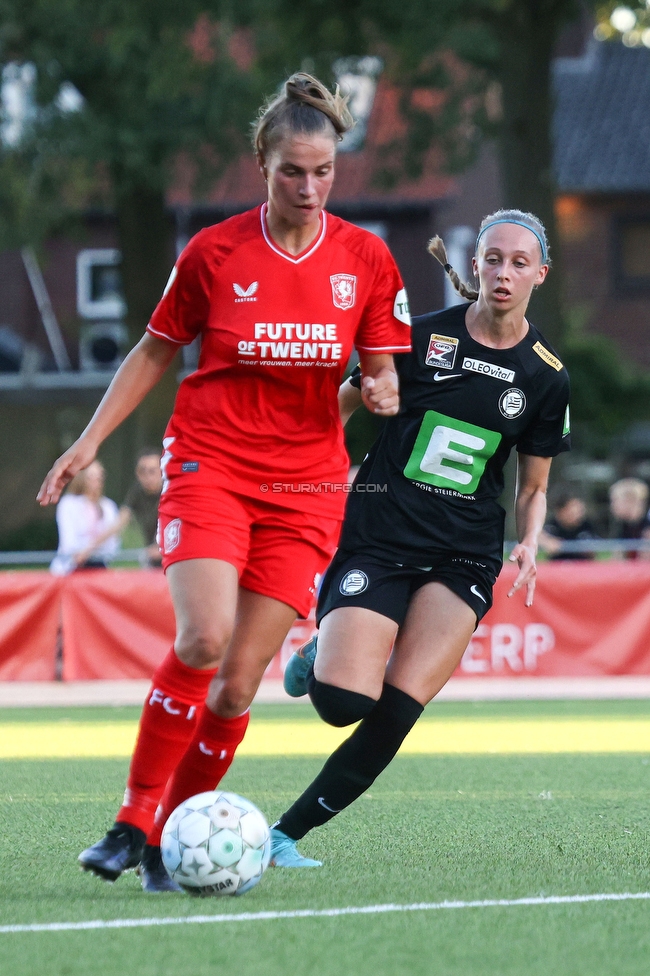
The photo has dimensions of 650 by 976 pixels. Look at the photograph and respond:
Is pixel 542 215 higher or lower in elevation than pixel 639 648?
→ higher

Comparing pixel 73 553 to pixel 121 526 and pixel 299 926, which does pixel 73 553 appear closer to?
pixel 121 526

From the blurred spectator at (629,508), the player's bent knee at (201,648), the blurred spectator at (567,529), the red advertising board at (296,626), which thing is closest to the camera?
the player's bent knee at (201,648)

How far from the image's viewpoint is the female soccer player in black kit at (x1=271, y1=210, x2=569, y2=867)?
5.13 metres

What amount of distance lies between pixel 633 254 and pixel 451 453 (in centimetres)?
3247

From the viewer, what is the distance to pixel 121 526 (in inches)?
544

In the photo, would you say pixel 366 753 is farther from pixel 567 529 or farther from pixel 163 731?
pixel 567 529

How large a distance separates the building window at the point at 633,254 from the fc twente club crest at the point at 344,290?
107ft

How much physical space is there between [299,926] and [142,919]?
0.44 metres

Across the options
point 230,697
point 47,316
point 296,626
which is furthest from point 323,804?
point 47,316

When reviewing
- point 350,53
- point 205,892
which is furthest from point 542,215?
point 205,892

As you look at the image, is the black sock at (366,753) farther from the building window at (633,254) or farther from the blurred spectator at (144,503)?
the building window at (633,254)

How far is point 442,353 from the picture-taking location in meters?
5.48

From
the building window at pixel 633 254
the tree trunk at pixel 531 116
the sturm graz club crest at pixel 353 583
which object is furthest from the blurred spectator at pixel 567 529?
the building window at pixel 633 254

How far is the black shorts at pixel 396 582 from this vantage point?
522 centimetres
